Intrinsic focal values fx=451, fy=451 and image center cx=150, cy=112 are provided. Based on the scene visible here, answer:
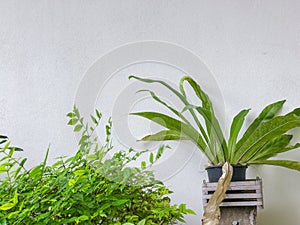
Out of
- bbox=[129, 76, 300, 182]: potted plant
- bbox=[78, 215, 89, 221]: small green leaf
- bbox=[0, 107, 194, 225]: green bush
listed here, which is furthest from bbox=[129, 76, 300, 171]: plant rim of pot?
bbox=[78, 215, 89, 221]: small green leaf

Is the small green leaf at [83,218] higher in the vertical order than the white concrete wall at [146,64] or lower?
lower

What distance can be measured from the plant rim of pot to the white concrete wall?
0.07m

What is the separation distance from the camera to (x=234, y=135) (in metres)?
1.17

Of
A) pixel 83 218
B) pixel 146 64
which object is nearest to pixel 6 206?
pixel 83 218

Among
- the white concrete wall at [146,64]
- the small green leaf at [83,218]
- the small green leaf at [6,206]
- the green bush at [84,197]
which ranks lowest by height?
the small green leaf at [6,206]

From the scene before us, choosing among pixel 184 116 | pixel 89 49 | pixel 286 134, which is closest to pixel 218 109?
pixel 184 116

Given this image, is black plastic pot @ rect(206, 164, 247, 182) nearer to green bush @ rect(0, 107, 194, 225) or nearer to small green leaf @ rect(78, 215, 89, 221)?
green bush @ rect(0, 107, 194, 225)

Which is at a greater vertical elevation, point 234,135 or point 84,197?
point 234,135

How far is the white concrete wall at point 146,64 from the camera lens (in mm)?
1281

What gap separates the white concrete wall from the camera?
1.28m

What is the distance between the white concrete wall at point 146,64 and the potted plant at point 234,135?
72mm

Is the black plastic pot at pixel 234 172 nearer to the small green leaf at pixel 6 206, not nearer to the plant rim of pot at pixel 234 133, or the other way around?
the plant rim of pot at pixel 234 133

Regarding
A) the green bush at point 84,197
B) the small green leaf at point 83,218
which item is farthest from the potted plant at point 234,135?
the small green leaf at point 83,218

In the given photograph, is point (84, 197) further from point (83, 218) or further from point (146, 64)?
point (146, 64)
